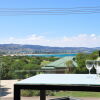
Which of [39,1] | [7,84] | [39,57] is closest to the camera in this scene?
[7,84]

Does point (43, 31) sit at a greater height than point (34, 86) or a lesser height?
greater

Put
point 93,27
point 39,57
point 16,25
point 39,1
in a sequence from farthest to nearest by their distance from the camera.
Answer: point 16,25 → point 93,27 → point 39,1 → point 39,57

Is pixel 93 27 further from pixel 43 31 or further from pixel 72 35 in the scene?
pixel 43 31

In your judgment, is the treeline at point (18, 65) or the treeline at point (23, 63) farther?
the treeline at point (23, 63)

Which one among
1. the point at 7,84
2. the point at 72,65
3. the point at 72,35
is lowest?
the point at 7,84

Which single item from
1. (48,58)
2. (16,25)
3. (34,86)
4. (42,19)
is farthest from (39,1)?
(34,86)

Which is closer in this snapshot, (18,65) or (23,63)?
(18,65)

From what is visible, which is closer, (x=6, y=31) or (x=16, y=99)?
(x=16, y=99)

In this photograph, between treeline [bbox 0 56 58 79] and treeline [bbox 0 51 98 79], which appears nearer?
treeline [bbox 0 56 58 79]
